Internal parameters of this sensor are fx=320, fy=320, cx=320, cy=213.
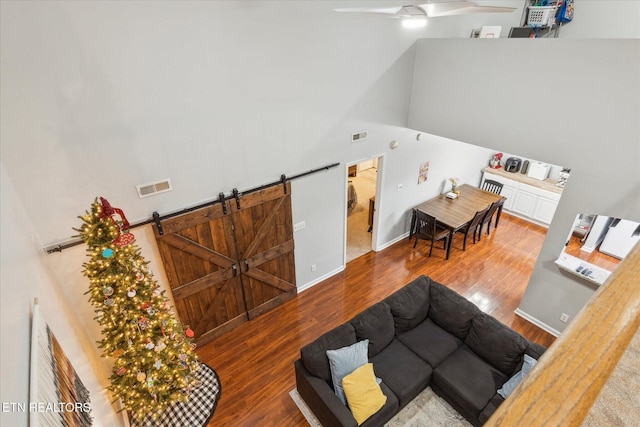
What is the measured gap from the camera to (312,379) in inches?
143

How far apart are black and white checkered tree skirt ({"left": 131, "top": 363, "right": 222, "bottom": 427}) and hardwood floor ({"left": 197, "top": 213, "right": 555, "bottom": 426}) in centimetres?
10

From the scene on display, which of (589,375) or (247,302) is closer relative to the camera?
(589,375)

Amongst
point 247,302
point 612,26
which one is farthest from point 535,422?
point 612,26

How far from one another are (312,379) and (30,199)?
3384mm

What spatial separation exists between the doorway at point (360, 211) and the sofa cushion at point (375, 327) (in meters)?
2.40

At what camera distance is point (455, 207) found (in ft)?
23.1

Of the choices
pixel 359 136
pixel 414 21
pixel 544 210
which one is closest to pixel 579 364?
pixel 414 21

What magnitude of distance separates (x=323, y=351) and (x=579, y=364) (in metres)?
3.43

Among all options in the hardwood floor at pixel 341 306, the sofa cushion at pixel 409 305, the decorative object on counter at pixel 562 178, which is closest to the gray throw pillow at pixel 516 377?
the sofa cushion at pixel 409 305

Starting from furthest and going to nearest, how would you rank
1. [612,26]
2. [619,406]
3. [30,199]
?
[612,26], [30,199], [619,406]

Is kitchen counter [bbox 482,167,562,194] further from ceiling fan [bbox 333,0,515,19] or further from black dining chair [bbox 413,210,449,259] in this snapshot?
ceiling fan [bbox 333,0,515,19]

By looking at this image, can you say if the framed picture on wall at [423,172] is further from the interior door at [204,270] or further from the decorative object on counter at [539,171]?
the interior door at [204,270]

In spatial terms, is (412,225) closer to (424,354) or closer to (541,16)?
(424,354)

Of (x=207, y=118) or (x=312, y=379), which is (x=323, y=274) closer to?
(x=312, y=379)
